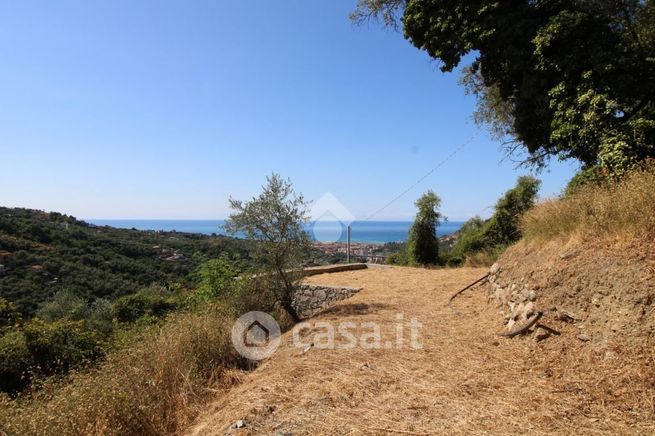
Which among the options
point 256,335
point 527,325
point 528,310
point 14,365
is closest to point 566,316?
point 527,325

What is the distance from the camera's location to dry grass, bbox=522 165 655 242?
154 inches

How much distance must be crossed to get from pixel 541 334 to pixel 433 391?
5.69 feet

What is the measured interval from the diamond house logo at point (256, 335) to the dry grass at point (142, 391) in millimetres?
215

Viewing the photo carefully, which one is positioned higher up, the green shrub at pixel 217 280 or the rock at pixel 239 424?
the green shrub at pixel 217 280

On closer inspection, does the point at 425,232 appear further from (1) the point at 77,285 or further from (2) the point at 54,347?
(1) the point at 77,285

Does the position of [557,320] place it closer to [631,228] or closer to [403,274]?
[631,228]

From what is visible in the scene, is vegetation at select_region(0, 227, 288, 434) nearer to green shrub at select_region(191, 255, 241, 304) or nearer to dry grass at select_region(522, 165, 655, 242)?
green shrub at select_region(191, 255, 241, 304)

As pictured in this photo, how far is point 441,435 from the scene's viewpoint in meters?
2.51

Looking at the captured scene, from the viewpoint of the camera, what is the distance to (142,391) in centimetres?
396

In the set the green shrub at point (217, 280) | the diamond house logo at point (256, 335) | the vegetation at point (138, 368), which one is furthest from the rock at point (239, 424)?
the green shrub at point (217, 280)

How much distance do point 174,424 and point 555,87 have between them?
8.93 meters

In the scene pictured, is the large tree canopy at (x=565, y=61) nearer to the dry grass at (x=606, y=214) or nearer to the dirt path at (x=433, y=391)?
the dry grass at (x=606, y=214)

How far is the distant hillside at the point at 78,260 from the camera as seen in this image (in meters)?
16.0

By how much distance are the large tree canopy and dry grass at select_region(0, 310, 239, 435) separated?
280 inches
